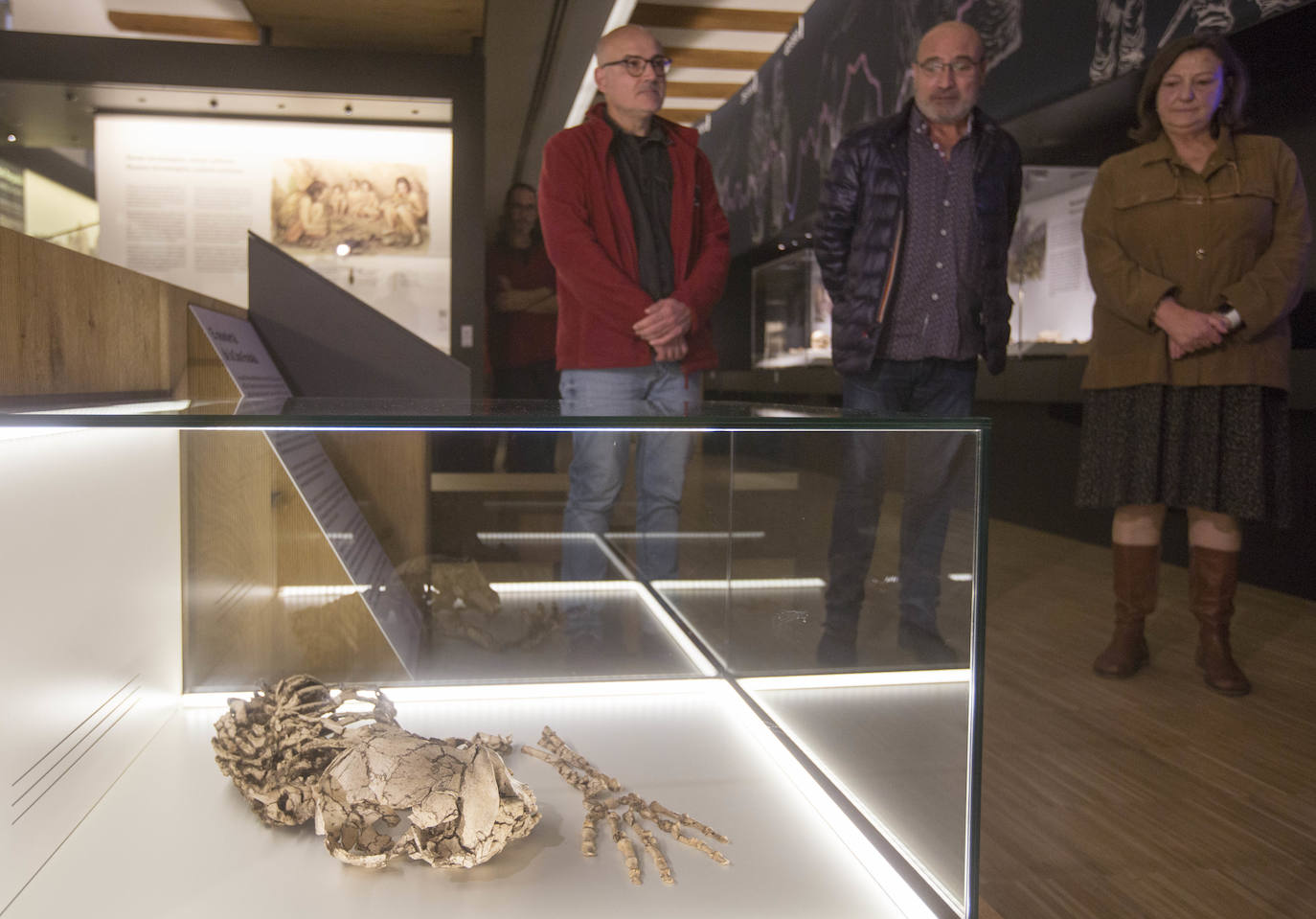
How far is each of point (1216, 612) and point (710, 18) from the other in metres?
6.03

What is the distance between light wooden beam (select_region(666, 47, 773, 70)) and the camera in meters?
8.00

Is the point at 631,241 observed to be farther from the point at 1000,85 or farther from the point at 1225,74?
the point at 1000,85

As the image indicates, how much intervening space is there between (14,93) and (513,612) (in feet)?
14.3

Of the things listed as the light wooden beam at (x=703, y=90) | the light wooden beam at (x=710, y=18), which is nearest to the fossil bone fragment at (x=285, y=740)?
the light wooden beam at (x=710, y=18)

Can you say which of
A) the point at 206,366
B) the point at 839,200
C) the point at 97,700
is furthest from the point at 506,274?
the point at 97,700

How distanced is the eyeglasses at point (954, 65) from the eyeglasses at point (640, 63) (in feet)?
2.19

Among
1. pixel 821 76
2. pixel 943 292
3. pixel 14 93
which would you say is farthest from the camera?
pixel 821 76

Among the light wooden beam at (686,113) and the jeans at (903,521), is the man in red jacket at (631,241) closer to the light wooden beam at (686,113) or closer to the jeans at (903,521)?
the jeans at (903,521)

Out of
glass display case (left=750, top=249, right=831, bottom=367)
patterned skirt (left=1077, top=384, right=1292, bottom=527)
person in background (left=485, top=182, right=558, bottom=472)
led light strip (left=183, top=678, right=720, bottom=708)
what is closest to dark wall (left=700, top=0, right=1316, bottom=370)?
glass display case (left=750, top=249, right=831, bottom=367)

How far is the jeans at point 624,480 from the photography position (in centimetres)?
83

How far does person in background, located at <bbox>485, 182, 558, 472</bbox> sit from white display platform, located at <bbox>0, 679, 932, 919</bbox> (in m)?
3.43

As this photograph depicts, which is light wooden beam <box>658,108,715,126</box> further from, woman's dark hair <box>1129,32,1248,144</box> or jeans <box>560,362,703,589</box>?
jeans <box>560,362,703,589</box>

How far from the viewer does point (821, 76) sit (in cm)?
676

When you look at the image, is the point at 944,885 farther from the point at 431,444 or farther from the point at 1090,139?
the point at 1090,139
